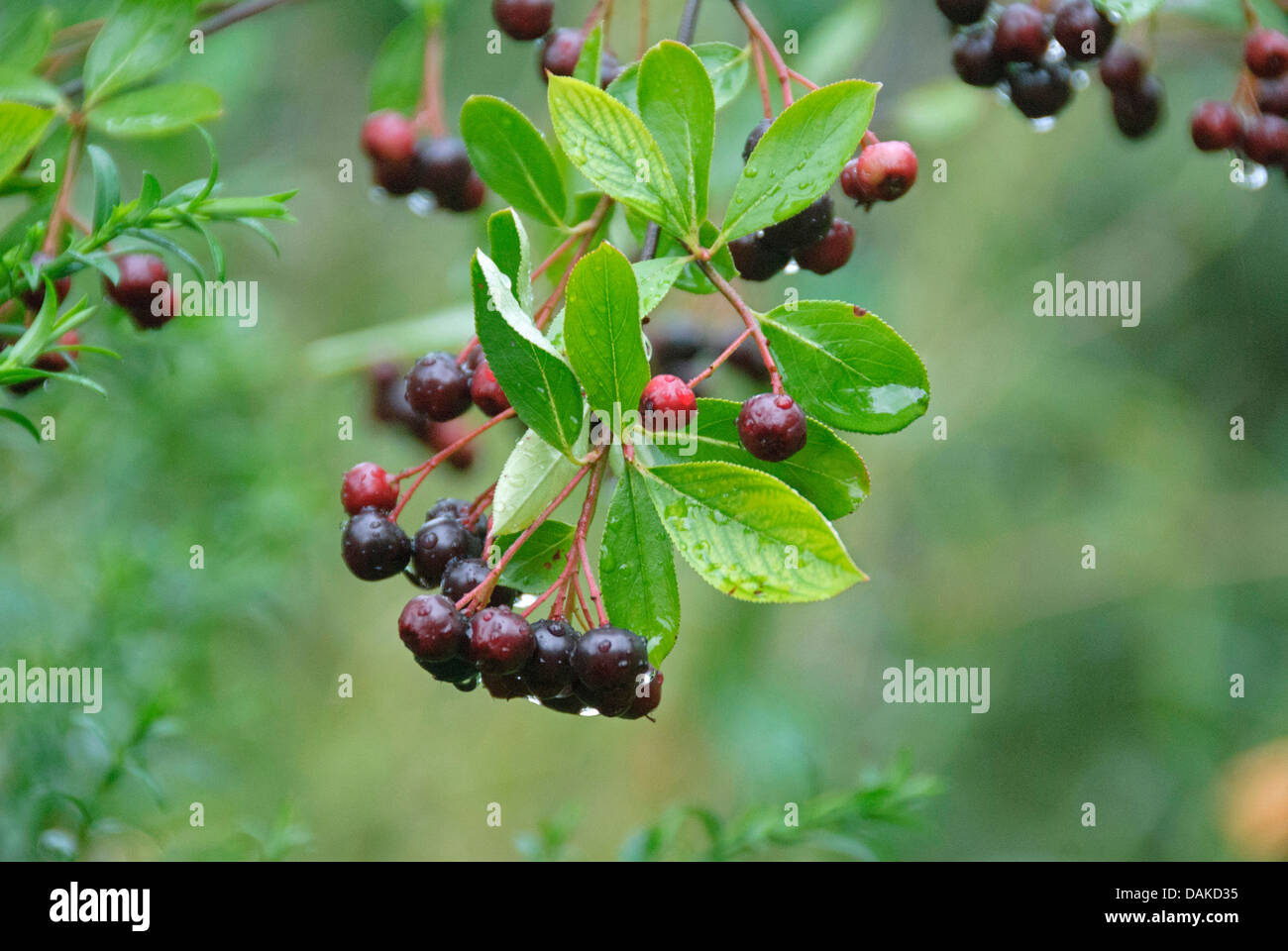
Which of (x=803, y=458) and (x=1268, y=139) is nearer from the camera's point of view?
(x=803, y=458)

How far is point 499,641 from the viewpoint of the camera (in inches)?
26.8

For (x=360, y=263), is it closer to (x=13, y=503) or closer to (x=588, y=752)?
(x=588, y=752)

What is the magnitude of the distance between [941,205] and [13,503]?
244 centimetres

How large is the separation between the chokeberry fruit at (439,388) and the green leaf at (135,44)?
42 centimetres

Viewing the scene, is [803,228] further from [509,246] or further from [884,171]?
[509,246]

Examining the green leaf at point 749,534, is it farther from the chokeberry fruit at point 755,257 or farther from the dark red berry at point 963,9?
the dark red berry at point 963,9

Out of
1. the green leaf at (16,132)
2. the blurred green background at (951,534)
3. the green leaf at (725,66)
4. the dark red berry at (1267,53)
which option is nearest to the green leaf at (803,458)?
the green leaf at (725,66)

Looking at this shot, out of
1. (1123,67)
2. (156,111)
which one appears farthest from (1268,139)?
(156,111)

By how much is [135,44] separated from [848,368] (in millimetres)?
688

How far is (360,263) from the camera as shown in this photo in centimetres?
325

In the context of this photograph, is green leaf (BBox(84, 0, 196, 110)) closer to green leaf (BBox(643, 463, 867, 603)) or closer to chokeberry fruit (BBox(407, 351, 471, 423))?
chokeberry fruit (BBox(407, 351, 471, 423))

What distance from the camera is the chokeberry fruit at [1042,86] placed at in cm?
95

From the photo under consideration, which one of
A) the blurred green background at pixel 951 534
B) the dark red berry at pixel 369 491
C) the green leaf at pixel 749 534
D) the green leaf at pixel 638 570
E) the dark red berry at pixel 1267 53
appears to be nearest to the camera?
the green leaf at pixel 749 534

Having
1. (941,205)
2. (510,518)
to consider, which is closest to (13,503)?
(510,518)
